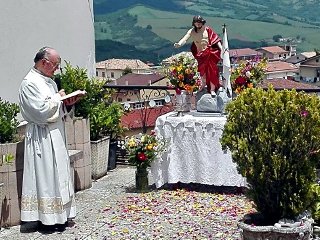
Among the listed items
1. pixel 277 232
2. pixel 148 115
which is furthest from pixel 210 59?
pixel 277 232

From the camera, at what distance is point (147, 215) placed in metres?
7.01

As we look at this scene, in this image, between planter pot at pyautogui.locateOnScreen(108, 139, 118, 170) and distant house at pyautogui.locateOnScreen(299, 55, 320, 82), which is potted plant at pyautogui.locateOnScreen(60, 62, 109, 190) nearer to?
planter pot at pyautogui.locateOnScreen(108, 139, 118, 170)

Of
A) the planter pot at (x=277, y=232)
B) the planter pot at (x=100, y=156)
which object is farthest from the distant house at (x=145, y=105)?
the planter pot at (x=277, y=232)

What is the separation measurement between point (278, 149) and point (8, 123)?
2779mm

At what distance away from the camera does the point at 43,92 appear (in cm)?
617

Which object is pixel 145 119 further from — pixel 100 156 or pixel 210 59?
pixel 210 59

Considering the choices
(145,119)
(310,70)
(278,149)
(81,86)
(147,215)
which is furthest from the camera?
(310,70)

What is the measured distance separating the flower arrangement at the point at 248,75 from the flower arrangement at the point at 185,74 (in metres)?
0.51

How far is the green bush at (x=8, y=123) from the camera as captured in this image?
21.5 ft

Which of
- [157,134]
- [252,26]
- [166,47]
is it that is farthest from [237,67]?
[252,26]

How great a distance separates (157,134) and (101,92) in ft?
4.54

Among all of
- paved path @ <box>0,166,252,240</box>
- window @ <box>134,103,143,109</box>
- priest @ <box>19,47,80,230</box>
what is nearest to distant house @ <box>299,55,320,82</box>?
window @ <box>134,103,143,109</box>

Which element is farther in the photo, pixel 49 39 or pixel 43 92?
pixel 49 39

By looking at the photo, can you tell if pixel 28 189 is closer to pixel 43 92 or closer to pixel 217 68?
pixel 43 92
